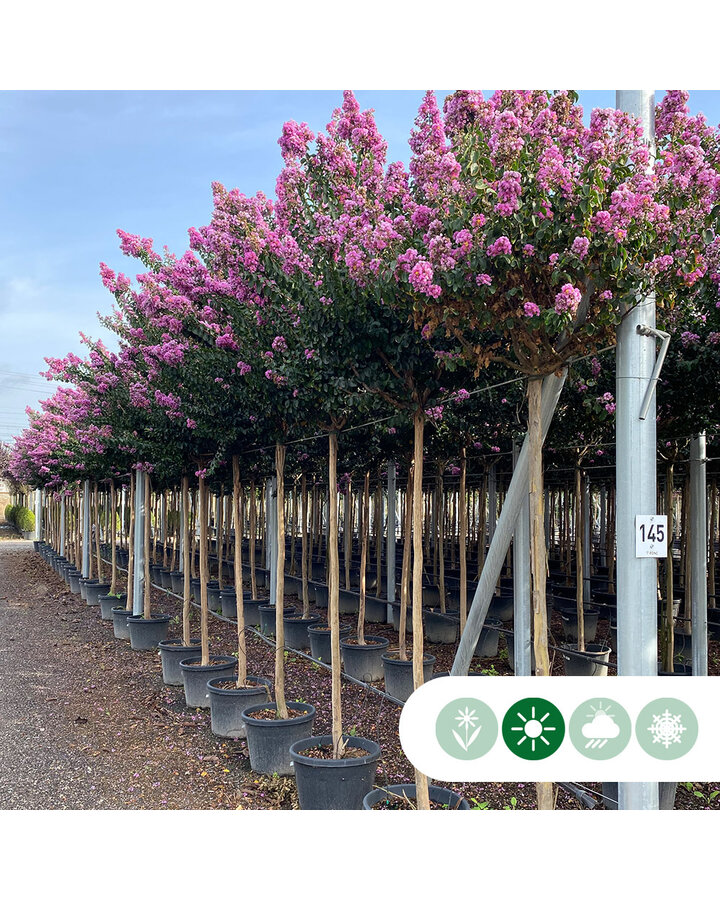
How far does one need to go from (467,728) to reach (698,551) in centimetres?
337

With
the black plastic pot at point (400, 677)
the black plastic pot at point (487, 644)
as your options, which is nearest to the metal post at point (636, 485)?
the black plastic pot at point (400, 677)

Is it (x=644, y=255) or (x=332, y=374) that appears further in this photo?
(x=332, y=374)

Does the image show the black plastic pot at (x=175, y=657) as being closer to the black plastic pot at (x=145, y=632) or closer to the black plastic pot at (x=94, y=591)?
the black plastic pot at (x=145, y=632)

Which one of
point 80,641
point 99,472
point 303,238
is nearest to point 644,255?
point 303,238

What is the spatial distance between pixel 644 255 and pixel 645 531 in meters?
1.12

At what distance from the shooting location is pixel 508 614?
388 inches

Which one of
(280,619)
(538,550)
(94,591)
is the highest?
(538,550)

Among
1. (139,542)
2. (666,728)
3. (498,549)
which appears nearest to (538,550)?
(666,728)

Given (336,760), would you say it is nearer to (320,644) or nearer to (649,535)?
(649,535)

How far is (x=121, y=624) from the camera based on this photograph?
983cm

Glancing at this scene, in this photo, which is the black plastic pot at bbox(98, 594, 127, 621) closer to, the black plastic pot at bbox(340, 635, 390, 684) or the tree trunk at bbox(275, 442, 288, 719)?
the black plastic pot at bbox(340, 635, 390, 684)

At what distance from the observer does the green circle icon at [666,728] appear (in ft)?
9.73

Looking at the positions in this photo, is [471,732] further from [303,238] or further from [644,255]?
[303,238]

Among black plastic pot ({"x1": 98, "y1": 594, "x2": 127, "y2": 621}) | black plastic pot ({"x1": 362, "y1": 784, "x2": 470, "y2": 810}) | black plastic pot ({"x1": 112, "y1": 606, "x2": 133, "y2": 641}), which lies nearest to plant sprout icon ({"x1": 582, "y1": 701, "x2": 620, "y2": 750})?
black plastic pot ({"x1": 362, "y1": 784, "x2": 470, "y2": 810})
